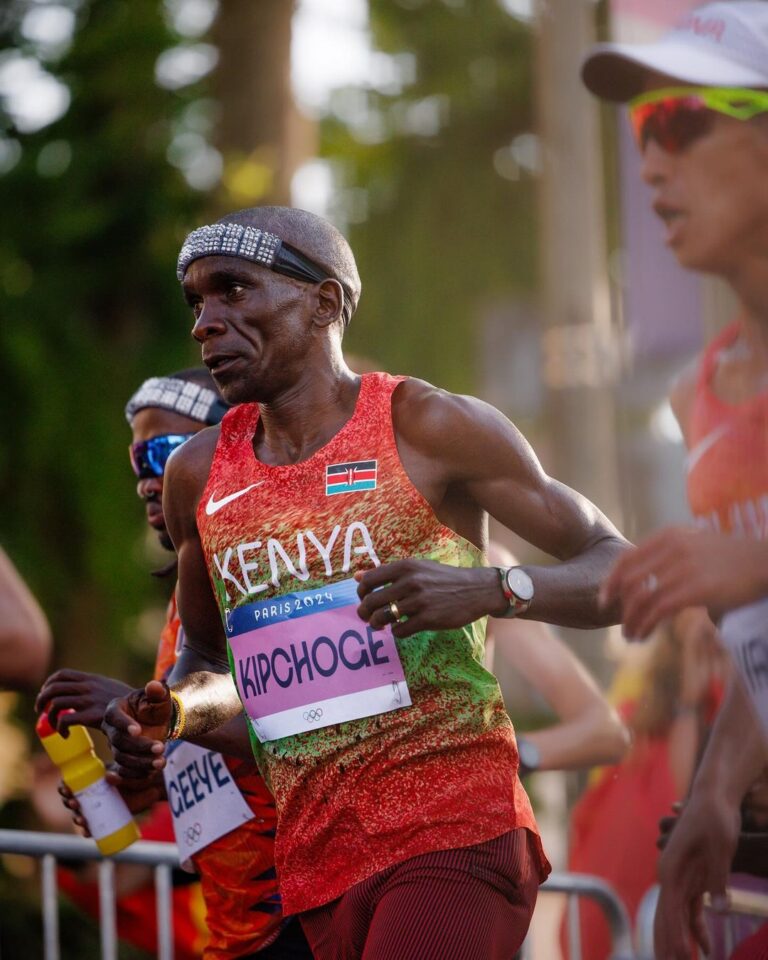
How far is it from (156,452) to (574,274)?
21.8 feet

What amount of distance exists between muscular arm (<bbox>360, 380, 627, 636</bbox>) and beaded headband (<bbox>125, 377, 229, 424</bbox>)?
1289 millimetres

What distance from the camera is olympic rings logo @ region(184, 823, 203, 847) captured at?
4023 mm

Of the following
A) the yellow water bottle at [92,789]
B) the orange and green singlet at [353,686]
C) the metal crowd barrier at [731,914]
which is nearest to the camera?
the orange and green singlet at [353,686]

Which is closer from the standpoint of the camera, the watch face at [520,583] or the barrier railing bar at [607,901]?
the watch face at [520,583]

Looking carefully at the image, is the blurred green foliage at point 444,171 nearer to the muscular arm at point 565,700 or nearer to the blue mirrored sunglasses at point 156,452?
the muscular arm at point 565,700

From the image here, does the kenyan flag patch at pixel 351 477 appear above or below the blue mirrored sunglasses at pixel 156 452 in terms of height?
below

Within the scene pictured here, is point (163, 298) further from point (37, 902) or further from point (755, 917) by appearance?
point (755, 917)

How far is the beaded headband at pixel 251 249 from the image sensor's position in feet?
11.0

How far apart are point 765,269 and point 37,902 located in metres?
5.95

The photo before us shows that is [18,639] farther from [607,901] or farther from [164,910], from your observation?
[607,901]

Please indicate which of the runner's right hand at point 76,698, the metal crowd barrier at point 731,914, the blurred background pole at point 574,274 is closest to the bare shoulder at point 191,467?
the runner's right hand at point 76,698

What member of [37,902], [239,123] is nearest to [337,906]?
[37,902]

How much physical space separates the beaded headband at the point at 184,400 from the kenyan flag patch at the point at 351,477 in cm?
128

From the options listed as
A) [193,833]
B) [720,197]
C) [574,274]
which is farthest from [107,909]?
[574,274]
